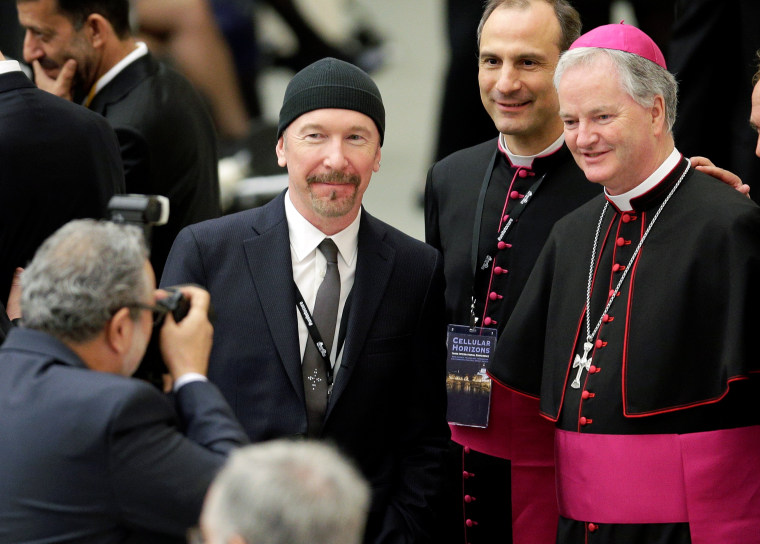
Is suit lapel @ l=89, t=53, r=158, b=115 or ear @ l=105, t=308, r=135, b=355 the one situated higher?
suit lapel @ l=89, t=53, r=158, b=115

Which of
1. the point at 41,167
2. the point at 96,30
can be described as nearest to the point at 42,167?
the point at 41,167

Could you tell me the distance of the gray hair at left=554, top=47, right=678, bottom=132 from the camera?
3184 millimetres

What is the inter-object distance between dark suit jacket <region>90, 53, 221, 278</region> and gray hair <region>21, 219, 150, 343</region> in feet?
7.67

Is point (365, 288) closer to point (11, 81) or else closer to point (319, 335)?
point (319, 335)

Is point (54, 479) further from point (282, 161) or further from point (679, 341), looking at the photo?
point (679, 341)

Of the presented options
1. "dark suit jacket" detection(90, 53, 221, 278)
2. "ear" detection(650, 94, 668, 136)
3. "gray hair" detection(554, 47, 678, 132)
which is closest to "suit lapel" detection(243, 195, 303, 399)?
"gray hair" detection(554, 47, 678, 132)

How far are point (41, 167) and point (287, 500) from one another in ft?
8.43

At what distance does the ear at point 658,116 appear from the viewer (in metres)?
3.20

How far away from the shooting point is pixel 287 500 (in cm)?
186

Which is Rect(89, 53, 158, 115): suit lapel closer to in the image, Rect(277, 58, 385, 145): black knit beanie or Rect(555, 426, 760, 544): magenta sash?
Rect(277, 58, 385, 145): black knit beanie

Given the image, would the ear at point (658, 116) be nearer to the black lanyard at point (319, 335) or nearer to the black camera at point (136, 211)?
the black lanyard at point (319, 335)

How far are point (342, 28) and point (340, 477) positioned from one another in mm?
4018

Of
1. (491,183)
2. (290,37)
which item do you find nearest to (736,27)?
(491,183)

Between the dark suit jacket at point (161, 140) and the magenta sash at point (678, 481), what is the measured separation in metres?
2.30
